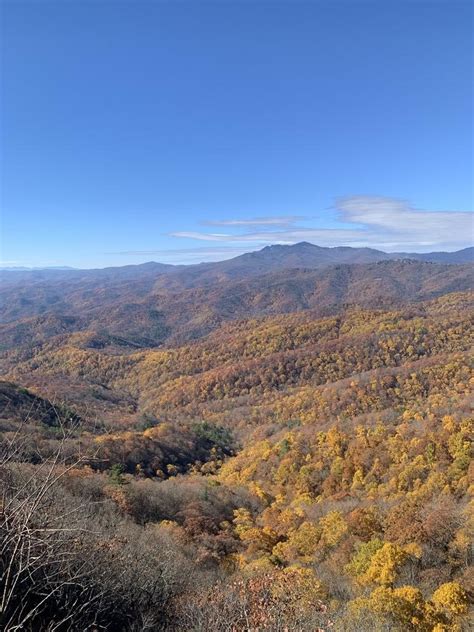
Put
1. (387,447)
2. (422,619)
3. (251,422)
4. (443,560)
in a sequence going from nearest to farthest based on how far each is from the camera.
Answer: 1. (422,619)
2. (443,560)
3. (387,447)
4. (251,422)

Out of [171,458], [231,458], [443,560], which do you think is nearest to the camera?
[443,560]

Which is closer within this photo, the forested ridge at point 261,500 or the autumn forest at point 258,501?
the autumn forest at point 258,501

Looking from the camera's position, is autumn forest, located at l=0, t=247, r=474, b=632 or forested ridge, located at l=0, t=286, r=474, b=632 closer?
autumn forest, located at l=0, t=247, r=474, b=632

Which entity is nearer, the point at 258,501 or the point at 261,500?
the point at 258,501

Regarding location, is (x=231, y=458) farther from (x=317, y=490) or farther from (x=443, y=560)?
(x=443, y=560)

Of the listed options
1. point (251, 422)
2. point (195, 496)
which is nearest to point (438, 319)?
point (251, 422)

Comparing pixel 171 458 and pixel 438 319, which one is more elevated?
pixel 438 319

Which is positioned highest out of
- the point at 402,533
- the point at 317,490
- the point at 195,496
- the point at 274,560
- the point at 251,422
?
the point at 402,533

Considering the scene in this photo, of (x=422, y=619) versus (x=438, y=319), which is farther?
(x=438, y=319)
